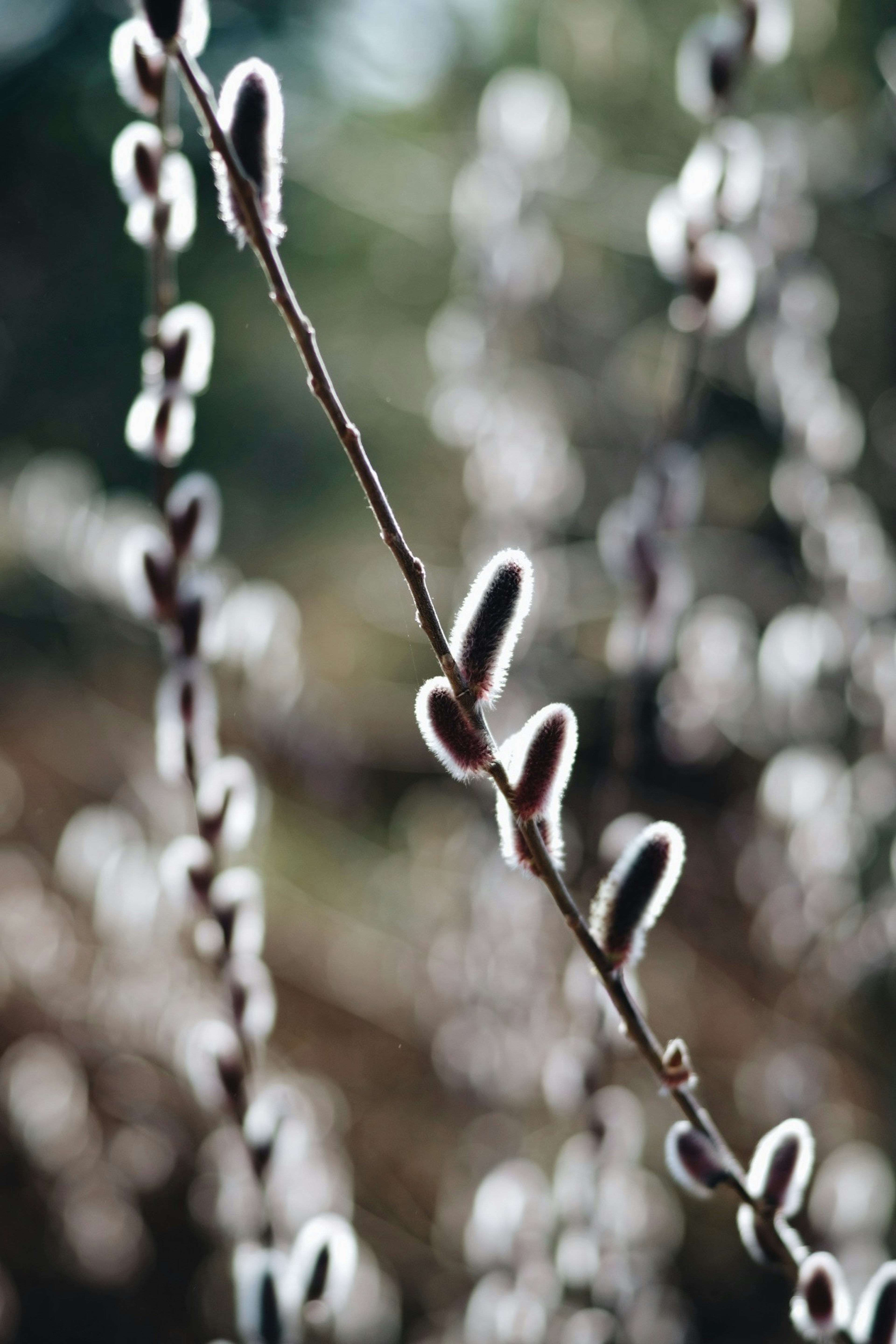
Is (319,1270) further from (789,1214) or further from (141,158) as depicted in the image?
(141,158)

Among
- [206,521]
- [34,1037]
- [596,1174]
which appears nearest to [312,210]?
[34,1037]

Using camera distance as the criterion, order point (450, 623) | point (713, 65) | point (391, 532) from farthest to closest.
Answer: point (450, 623), point (713, 65), point (391, 532)

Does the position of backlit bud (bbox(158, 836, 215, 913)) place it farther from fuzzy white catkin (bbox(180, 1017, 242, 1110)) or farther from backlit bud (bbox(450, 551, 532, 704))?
backlit bud (bbox(450, 551, 532, 704))

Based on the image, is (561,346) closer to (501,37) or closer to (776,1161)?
(501,37)

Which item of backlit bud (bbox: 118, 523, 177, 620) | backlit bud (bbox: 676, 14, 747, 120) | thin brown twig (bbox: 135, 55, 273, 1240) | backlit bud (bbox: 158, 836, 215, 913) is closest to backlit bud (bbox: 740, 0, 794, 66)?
backlit bud (bbox: 676, 14, 747, 120)

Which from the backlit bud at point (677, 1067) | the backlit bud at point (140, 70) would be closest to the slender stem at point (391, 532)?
the backlit bud at point (677, 1067)

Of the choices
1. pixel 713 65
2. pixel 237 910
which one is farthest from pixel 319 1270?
pixel 713 65
